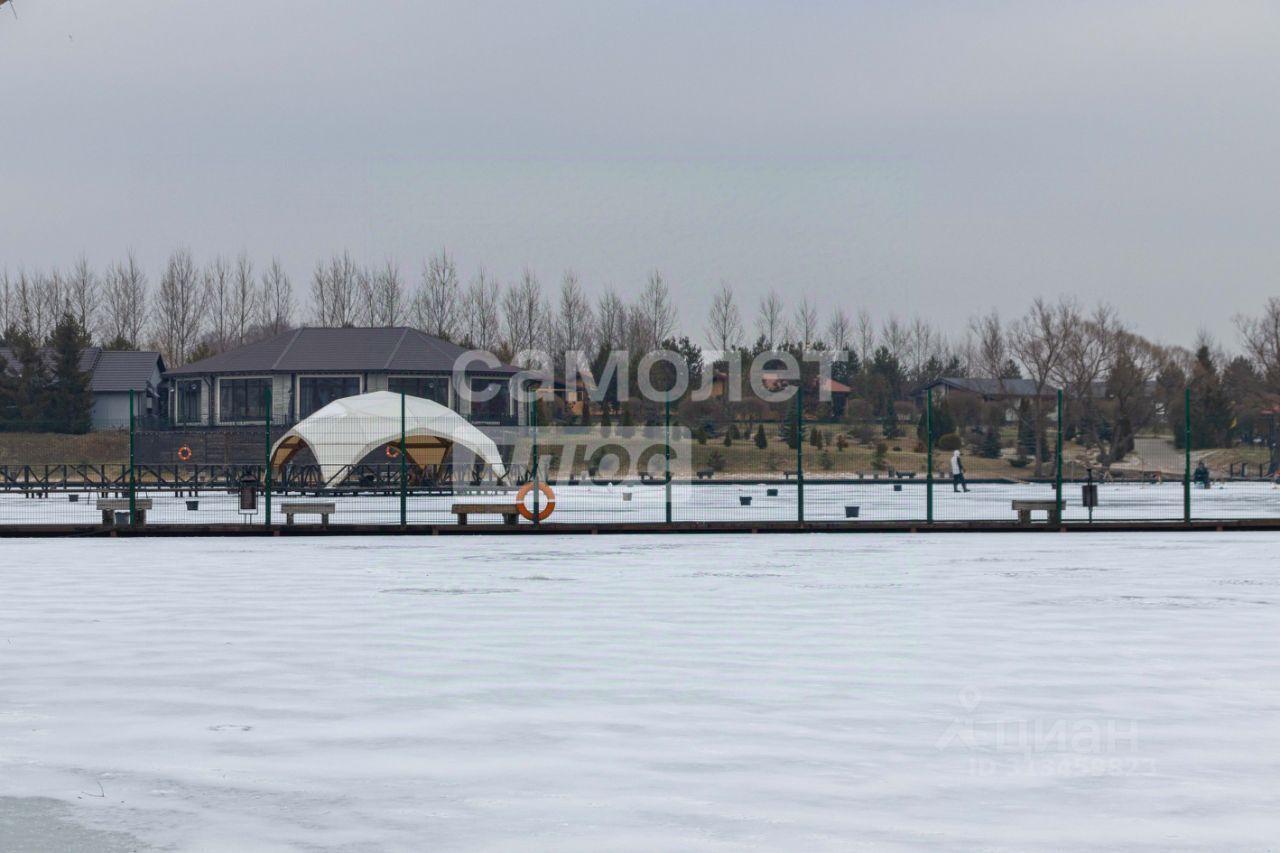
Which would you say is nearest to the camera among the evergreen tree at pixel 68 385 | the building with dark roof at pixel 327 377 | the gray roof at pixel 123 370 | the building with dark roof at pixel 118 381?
the building with dark roof at pixel 327 377

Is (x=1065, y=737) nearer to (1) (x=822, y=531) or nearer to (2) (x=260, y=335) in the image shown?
(1) (x=822, y=531)

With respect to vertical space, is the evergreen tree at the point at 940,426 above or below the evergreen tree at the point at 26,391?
below

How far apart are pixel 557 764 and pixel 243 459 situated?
4458 centimetres

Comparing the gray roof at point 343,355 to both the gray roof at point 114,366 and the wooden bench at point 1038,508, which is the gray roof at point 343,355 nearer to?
the gray roof at point 114,366

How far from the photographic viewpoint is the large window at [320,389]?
7325cm

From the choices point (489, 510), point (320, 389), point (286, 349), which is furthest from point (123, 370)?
point (489, 510)

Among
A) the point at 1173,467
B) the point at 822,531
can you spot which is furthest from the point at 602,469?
the point at 822,531

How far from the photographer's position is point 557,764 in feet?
24.3

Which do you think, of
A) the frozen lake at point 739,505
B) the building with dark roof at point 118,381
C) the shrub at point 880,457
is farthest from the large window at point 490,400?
the shrub at point 880,457

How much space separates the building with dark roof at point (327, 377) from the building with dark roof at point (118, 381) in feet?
30.2

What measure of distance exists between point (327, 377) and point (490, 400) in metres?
8.54

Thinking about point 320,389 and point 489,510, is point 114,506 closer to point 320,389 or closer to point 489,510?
point 489,510

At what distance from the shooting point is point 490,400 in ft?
251

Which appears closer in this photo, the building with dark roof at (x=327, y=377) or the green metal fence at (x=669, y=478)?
the green metal fence at (x=669, y=478)
